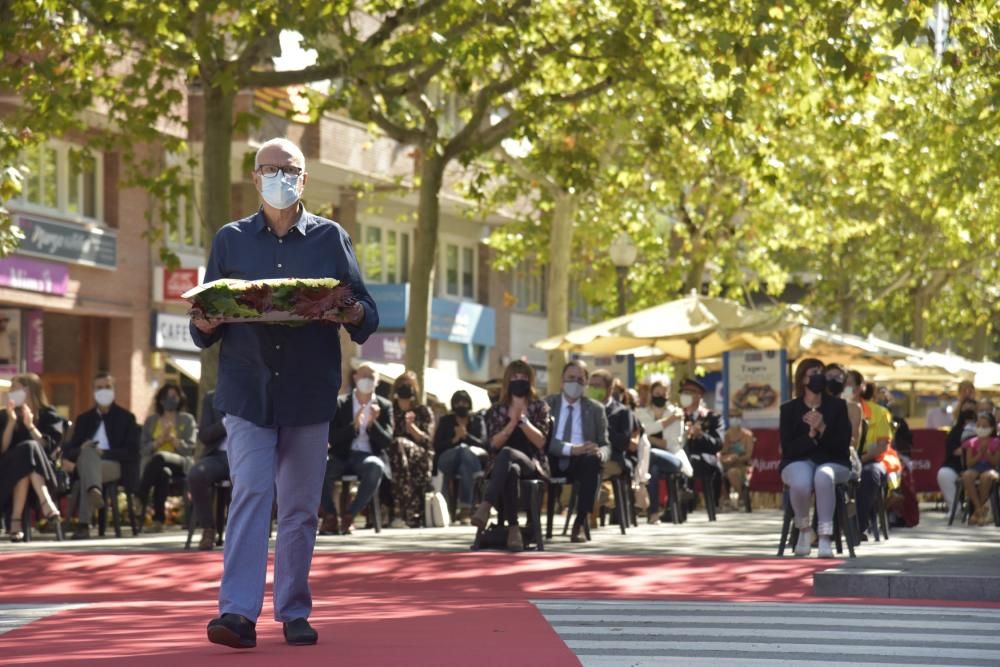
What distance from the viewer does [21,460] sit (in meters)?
20.7

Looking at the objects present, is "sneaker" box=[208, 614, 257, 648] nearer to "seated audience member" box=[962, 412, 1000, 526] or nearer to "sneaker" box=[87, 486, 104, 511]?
"sneaker" box=[87, 486, 104, 511]

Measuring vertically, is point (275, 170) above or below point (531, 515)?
above

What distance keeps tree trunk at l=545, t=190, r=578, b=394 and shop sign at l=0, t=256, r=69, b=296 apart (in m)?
8.11

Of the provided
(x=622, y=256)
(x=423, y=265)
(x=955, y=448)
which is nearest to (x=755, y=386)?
(x=955, y=448)

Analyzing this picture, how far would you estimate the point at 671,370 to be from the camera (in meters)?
54.5

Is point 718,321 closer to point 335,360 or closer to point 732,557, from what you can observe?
point 732,557

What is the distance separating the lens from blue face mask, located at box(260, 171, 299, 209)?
9016mm

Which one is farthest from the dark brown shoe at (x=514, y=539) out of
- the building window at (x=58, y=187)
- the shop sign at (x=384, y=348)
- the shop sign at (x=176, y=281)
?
the shop sign at (x=384, y=348)

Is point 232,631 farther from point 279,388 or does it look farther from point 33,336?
point 33,336

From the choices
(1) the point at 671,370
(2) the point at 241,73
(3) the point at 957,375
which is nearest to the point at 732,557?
(2) the point at 241,73

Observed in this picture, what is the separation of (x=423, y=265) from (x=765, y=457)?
4.90 meters

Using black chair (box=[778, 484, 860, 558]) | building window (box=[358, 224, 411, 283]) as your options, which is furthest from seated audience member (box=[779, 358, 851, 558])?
building window (box=[358, 224, 411, 283])

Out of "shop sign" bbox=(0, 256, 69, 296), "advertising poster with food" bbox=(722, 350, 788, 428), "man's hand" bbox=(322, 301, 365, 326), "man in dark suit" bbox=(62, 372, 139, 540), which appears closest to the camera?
"man's hand" bbox=(322, 301, 365, 326)

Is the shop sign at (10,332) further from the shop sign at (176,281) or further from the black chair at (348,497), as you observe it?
the black chair at (348,497)
